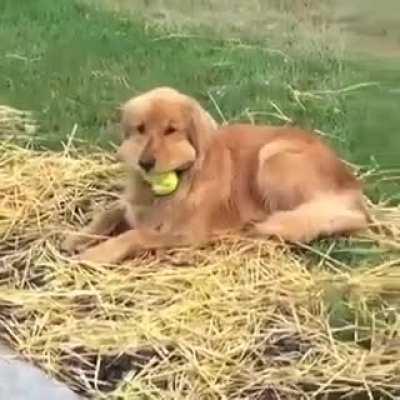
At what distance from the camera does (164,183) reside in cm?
521

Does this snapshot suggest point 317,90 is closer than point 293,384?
No

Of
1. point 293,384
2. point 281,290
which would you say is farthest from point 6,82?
point 293,384

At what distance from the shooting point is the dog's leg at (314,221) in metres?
5.21

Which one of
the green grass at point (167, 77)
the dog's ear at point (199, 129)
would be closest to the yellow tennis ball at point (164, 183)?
the dog's ear at point (199, 129)

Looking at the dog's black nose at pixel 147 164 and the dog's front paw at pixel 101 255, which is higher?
the dog's black nose at pixel 147 164

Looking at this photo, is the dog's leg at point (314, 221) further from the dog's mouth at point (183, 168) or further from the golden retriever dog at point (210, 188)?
the dog's mouth at point (183, 168)

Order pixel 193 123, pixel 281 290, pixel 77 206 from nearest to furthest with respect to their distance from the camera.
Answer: pixel 281 290
pixel 193 123
pixel 77 206

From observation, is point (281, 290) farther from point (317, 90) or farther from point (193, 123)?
point (317, 90)

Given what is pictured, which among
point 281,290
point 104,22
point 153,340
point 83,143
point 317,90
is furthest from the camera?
point 104,22

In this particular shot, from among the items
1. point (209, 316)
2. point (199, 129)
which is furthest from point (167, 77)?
point (209, 316)

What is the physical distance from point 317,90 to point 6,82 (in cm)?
165

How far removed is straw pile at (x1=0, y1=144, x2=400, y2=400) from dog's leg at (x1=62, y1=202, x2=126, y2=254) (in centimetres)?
8

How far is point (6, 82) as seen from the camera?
24.5 feet

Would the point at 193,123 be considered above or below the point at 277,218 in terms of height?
above
